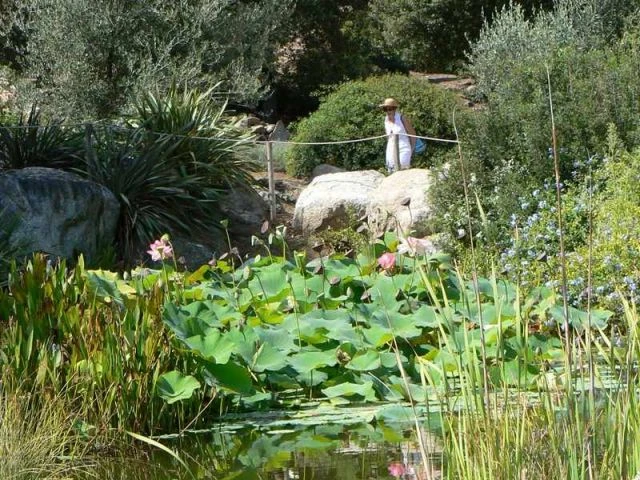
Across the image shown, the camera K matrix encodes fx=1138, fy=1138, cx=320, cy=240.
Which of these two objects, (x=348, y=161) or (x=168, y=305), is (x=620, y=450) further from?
(x=348, y=161)

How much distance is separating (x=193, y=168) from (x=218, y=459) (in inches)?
374

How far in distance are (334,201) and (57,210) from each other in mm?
3644

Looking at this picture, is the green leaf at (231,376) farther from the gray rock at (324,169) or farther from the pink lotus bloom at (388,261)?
the gray rock at (324,169)

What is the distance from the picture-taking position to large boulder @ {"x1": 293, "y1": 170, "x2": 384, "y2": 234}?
13.8m

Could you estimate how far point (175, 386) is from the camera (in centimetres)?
542

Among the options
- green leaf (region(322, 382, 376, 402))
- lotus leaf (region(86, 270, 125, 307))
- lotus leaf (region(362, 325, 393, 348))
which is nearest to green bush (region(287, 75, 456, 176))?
lotus leaf (region(86, 270, 125, 307))

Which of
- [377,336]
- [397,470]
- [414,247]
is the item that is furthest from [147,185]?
[397,470]

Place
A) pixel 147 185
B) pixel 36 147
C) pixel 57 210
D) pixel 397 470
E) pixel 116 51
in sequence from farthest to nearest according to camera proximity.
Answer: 1. pixel 116 51
2. pixel 36 147
3. pixel 147 185
4. pixel 57 210
5. pixel 397 470

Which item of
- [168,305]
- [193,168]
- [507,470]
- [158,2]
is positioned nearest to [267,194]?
[193,168]

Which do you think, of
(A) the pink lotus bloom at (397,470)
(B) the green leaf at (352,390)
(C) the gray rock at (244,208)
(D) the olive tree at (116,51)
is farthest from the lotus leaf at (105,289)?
(D) the olive tree at (116,51)

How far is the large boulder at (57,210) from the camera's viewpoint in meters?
11.4

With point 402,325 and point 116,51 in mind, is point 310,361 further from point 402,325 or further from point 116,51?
point 116,51

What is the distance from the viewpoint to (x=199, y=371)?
5734 mm

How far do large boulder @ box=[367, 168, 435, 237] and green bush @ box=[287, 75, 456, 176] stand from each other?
14.1 ft
